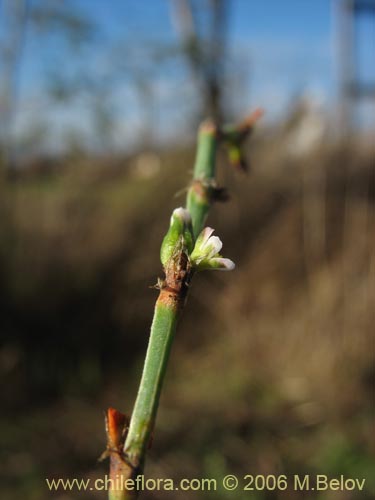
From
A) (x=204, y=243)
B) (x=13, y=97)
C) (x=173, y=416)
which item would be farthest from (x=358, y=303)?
(x=204, y=243)

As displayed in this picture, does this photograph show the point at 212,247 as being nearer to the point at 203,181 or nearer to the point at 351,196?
the point at 203,181

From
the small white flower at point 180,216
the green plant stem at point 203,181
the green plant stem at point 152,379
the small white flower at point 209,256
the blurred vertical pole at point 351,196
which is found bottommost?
the green plant stem at point 152,379

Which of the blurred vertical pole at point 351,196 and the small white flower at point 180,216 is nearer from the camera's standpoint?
the small white flower at point 180,216

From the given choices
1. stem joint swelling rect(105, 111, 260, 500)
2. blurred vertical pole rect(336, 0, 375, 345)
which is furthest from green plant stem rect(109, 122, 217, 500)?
blurred vertical pole rect(336, 0, 375, 345)

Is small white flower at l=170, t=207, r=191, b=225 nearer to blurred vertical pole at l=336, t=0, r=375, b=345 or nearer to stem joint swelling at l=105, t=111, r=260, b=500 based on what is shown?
stem joint swelling at l=105, t=111, r=260, b=500

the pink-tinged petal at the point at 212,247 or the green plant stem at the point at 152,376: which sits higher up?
the pink-tinged petal at the point at 212,247

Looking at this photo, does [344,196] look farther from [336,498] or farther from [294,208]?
[336,498]

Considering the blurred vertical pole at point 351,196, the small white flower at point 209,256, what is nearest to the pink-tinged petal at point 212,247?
the small white flower at point 209,256

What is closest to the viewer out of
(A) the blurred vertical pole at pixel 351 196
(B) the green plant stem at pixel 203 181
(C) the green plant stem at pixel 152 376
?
(C) the green plant stem at pixel 152 376

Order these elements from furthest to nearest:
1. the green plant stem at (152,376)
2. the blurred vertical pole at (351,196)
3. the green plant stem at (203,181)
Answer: the blurred vertical pole at (351,196) → the green plant stem at (203,181) → the green plant stem at (152,376)

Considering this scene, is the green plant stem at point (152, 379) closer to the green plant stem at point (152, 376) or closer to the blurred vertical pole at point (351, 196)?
the green plant stem at point (152, 376)

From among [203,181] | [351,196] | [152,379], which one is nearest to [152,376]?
[152,379]
